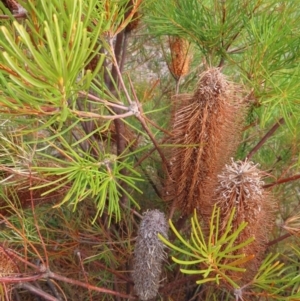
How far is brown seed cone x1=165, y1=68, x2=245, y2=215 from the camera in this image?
58 centimetres

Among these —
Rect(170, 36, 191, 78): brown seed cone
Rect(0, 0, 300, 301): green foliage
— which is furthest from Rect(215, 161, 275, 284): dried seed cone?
Rect(170, 36, 191, 78): brown seed cone

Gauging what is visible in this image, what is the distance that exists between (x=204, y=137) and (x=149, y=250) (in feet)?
0.49

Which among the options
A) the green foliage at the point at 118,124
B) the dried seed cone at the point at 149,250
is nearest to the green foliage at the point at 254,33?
the green foliage at the point at 118,124

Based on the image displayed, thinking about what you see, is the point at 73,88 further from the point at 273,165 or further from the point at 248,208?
the point at 273,165

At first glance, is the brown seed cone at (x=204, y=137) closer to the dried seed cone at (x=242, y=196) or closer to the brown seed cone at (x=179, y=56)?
the dried seed cone at (x=242, y=196)

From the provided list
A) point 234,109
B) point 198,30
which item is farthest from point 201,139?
point 198,30

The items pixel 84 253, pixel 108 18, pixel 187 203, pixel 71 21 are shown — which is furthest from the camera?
pixel 84 253

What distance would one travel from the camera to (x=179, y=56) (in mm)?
849

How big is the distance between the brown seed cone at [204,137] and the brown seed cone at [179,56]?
8.2 inches

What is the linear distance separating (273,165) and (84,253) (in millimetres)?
355

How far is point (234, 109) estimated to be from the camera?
0.61 metres

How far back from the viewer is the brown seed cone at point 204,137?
581mm

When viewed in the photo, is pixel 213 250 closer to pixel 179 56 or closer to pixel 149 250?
pixel 149 250

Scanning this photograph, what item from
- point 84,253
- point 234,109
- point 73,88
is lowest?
point 84,253
